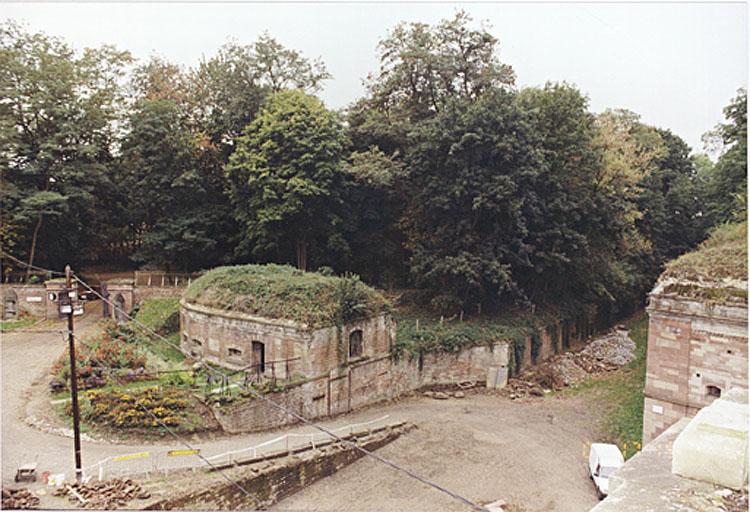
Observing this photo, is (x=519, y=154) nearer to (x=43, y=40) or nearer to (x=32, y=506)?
(x=43, y=40)

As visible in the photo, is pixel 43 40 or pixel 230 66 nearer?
pixel 43 40

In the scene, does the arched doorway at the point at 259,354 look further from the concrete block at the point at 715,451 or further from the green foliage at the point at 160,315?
the concrete block at the point at 715,451

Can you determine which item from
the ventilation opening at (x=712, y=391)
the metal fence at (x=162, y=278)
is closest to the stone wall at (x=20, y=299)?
the metal fence at (x=162, y=278)

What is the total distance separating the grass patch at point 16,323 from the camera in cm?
1112

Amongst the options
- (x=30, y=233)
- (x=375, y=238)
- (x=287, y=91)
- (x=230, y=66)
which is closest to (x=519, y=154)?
(x=375, y=238)

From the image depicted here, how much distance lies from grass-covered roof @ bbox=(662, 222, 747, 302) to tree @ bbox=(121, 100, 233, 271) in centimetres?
1369

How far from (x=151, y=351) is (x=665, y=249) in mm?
21845

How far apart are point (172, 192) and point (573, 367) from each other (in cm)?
1470

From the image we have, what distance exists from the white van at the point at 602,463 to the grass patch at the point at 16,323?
12.4 meters

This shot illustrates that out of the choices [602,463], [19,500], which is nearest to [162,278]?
[19,500]

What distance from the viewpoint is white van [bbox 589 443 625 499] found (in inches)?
344

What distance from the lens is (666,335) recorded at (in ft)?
30.3

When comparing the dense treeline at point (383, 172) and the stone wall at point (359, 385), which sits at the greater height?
the dense treeline at point (383, 172)

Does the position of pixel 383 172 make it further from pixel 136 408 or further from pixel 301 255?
pixel 136 408
